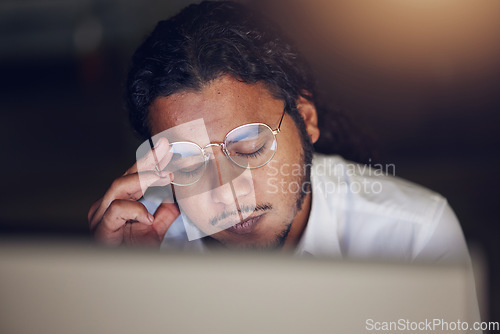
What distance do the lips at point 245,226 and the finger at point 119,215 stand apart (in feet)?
0.71

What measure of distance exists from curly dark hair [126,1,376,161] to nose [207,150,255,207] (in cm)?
20

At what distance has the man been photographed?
1002 millimetres

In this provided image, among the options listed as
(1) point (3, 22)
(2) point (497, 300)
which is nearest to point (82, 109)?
(1) point (3, 22)

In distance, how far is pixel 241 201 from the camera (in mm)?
1032

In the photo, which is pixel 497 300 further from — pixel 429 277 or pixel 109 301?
pixel 109 301

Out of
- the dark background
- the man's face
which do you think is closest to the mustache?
the man's face

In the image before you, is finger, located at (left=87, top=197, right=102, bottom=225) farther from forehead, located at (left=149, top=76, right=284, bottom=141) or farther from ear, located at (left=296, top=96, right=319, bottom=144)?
ear, located at (left=296, top=96, right=319, bottom=144)

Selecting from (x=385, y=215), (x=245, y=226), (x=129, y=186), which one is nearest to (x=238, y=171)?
(x=245, y=226)

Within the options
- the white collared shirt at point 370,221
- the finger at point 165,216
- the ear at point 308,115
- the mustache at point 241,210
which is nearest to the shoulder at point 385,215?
the white collared shirt at point 370,221

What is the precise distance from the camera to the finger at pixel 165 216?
1.13 meters

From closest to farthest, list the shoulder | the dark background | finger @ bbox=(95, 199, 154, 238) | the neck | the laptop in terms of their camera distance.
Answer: the laptop < finger @ bbox=(95, 199, 154, 238) < the shoulder < the neck < the dark background

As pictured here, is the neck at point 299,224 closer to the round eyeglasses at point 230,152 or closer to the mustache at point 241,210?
the mustache at point 241,210

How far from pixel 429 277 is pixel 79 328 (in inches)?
17.6

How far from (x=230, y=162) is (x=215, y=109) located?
13 cm
